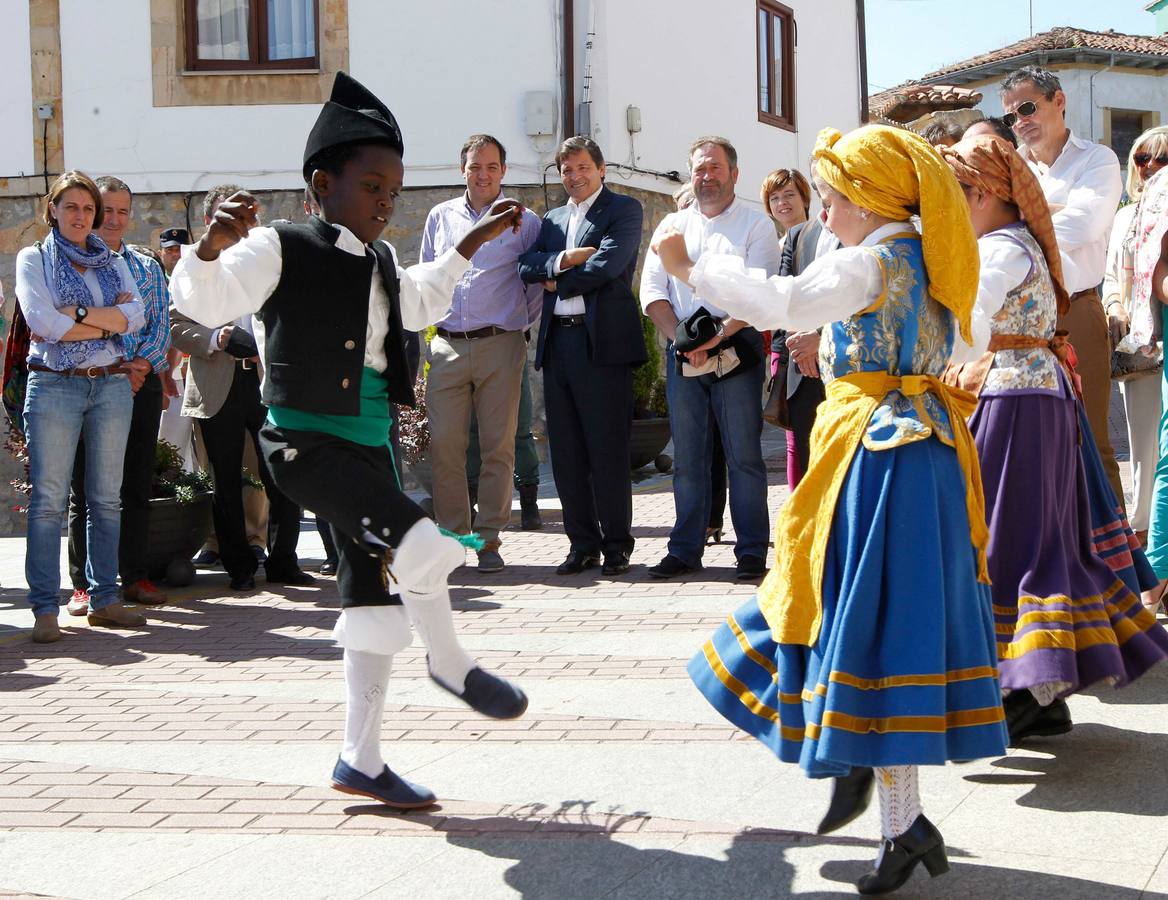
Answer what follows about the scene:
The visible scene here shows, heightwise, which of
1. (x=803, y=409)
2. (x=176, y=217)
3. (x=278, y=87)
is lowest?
(x=803, y=409)

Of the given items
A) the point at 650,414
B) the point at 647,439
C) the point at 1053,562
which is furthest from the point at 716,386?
the point at 650,414

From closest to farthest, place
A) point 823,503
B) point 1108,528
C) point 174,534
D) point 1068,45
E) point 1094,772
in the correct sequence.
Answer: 1. point 823,503
2. point 1094,772
3. point 1108,528
4. point 174,534
5. point 1068,45

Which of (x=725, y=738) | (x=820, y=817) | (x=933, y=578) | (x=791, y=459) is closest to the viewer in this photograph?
(x=933, y=578)

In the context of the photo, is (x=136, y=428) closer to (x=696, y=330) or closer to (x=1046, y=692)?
(x=696, y=330)

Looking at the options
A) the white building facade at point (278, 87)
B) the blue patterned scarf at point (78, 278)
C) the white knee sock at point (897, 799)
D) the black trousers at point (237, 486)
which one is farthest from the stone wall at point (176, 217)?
the white knee sock at point (897, 799)

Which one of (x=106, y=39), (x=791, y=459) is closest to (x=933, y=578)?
(x=791, y=459)

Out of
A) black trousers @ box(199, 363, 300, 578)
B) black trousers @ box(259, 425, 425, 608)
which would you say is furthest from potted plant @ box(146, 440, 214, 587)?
black trousers @ box(259, 425, 425, 608)

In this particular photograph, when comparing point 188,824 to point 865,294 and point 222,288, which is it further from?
point 865,294

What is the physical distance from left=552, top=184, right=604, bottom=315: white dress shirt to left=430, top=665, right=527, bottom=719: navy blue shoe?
4073 mm

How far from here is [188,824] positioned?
3947 mm

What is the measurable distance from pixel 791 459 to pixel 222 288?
4092 millimetres

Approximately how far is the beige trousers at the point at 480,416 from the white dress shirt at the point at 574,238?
1.65ft

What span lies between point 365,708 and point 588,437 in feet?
13.1

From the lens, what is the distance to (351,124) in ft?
13.1
